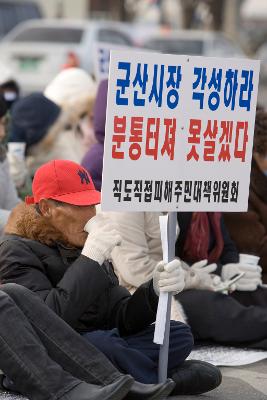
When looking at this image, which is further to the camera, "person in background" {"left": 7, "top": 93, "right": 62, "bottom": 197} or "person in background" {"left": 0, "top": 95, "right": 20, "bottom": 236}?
"person in background" {"left": 7, "top": 93, "right": 62, "bottom": 197}

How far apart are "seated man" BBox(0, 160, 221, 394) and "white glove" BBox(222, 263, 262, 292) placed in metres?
1.15

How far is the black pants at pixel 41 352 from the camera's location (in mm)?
4762

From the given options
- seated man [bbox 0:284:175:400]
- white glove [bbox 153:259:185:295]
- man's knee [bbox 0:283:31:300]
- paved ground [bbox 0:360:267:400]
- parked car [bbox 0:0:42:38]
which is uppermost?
parked car [bbox 0:0:42:38]

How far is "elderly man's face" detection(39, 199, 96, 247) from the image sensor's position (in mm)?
5234

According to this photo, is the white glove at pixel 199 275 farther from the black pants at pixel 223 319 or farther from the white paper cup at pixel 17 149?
the white paper cup at pixel 17 149

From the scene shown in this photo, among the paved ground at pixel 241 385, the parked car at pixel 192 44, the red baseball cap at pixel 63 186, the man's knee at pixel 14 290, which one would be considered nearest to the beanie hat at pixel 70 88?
the paved ground at pixel 241 385

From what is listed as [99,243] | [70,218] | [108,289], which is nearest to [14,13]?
[108,289]

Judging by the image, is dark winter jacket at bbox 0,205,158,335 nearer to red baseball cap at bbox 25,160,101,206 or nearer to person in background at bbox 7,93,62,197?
red baseball cap at bbox 25,160,101,206

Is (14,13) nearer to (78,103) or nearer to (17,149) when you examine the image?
(78,103)

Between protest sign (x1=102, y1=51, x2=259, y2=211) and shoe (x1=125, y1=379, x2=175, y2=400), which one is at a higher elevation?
protest sign (x1=102, y1=51, x2=259, y2=211)

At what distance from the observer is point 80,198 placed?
206 inches

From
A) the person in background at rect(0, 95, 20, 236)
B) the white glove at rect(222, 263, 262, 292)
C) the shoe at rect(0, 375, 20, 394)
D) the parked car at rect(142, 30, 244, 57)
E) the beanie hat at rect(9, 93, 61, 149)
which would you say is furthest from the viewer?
the parked car at rect(142, 30, 244, 57)

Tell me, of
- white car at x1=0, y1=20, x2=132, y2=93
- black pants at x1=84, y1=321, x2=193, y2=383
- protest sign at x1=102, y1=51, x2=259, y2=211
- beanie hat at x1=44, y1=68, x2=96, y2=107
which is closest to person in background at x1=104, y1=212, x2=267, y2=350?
black pants at x1=84, y1=321, x2=193, y2=383


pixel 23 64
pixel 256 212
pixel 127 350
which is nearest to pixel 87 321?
pixel 127 350
